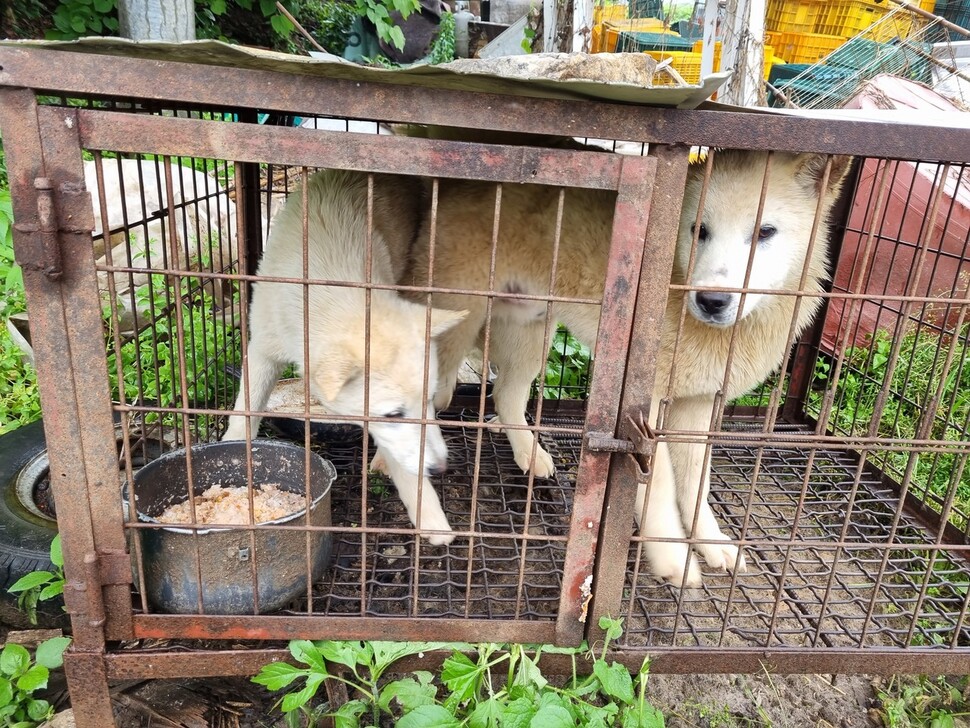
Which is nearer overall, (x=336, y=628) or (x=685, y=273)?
(x=336, y=628)

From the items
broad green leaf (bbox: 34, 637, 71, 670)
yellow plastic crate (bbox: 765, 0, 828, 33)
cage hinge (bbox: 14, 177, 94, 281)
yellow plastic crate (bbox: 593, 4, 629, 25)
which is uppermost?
yellow plastic crate (bbox: 765, 0, 828, 33)

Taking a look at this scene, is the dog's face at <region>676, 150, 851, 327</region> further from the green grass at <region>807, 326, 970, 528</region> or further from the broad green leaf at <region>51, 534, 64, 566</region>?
the broad green leaf at <region>51, 534, 64, 566</region>

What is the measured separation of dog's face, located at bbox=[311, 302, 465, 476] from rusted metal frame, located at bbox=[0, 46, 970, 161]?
0.81 m

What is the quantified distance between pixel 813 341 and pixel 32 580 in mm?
3394

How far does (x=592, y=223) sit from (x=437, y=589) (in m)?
1.45

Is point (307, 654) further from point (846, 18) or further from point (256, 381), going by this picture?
point (846, 18)

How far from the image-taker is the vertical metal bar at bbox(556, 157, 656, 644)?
1.55 metres

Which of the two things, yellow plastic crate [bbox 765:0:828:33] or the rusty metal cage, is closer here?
the rusty metal cage

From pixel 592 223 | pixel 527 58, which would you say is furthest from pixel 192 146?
pixel 592 223

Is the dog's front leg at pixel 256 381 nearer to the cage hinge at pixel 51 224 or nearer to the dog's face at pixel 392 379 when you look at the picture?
the dog's face at pixel 392 379

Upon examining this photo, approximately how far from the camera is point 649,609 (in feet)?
7.64

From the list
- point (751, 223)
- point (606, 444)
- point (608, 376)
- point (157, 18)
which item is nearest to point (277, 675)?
point (606, 444)

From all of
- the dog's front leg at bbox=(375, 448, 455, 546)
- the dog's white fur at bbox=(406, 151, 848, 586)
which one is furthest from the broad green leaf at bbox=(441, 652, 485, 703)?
the dog's white fur at bbox=(406, 151, 848, 586)

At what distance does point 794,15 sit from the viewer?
8.32m
